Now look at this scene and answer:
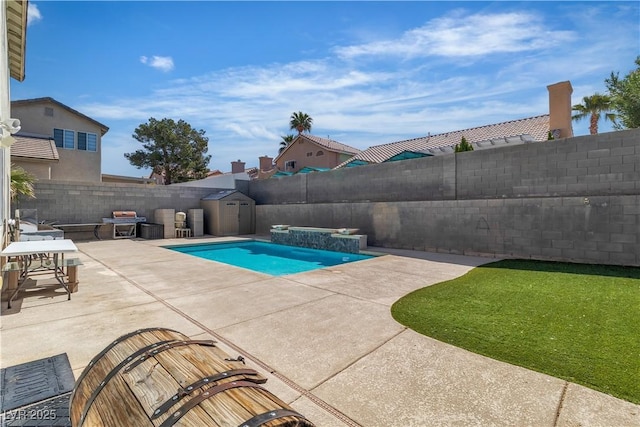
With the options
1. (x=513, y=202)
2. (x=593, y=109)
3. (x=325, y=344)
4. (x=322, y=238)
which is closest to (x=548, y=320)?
(x=325, y=344)

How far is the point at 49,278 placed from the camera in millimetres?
6531

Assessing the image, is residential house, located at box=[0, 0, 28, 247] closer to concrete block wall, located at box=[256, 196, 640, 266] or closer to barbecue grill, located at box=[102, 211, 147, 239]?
barbecue grill, located at box=[102, 211, 147, 239]

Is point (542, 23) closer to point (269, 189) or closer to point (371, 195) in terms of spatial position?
point (371, 195)

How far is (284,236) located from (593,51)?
39.7ft

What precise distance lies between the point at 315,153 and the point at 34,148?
19476 millimetres

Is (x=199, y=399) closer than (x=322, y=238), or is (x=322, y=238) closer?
(x=199, y=399)

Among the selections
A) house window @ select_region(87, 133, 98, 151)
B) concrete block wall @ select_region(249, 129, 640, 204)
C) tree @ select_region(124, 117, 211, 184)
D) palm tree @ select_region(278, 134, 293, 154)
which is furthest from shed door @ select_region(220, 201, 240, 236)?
palm tree @ select_region(278, 134, 293, 154)

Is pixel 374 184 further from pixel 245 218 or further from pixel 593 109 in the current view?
pixel 593 109

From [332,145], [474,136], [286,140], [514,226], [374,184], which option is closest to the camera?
[514,226]

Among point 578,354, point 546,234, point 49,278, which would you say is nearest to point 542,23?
point 546,234

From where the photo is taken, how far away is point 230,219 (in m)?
16.5

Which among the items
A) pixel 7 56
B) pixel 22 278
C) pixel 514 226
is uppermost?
pixel 7 56

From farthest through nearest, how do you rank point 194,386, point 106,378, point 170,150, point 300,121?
1. point 300,121
2. point 170,150
3. point 106,378
4. point 194,386

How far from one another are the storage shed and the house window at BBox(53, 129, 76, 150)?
897 cm
